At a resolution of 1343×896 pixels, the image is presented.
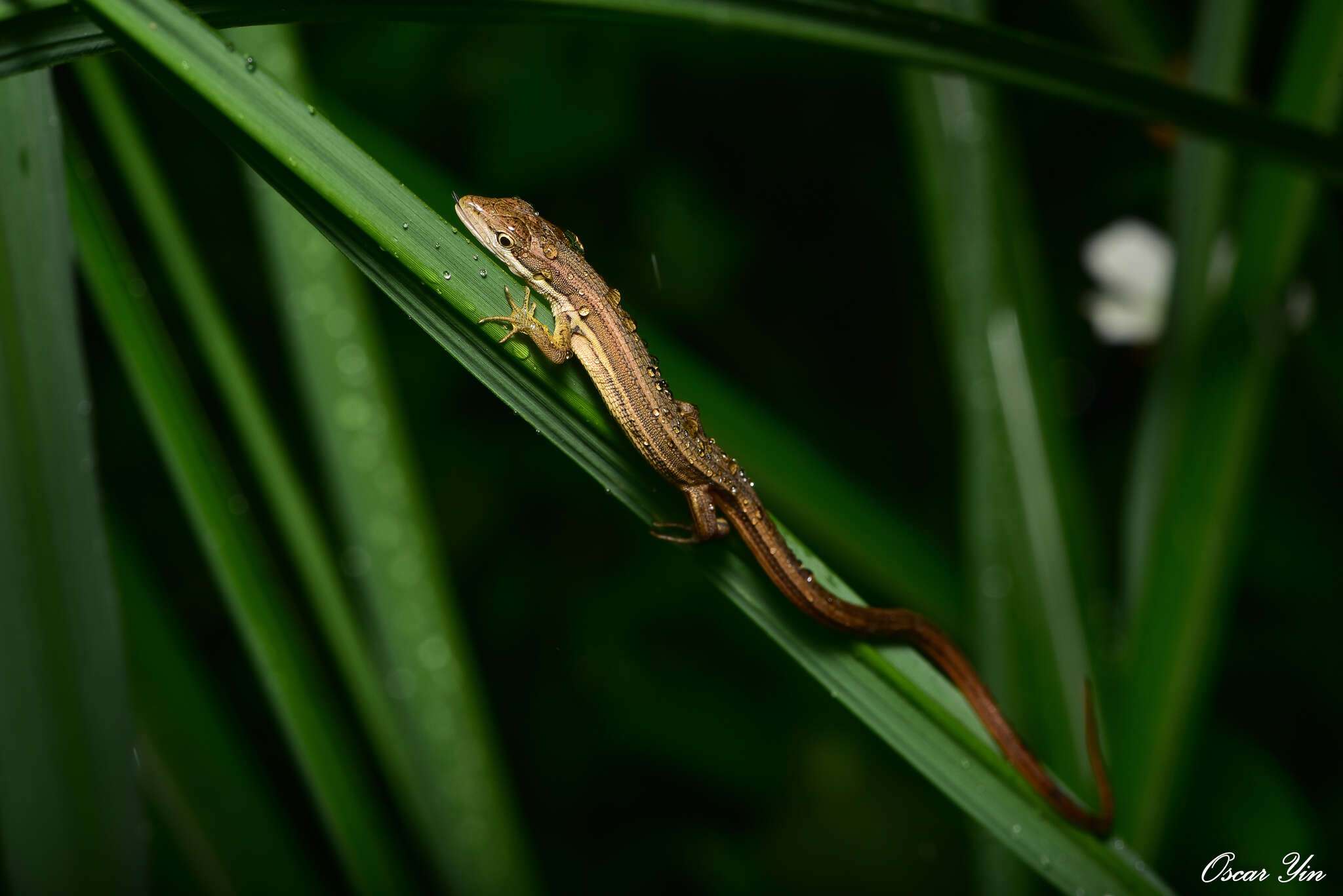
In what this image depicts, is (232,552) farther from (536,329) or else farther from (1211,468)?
(1211,468)

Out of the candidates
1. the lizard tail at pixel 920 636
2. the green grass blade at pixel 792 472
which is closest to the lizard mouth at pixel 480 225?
the green grass blade at pixel 792 472

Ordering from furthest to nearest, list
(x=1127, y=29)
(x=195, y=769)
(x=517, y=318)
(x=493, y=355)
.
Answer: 1. (x=1127, y=29)
2. (x=195, y=769)
3. (x=517, y=318)
4. (x=493, y=355)

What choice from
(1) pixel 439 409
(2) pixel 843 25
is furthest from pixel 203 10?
(1) pixel 439 409

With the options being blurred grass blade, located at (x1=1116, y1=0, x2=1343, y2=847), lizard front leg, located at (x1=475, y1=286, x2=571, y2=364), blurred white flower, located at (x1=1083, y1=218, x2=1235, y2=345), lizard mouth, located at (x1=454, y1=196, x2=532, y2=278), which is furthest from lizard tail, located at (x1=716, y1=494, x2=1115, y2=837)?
blurred white flower, located at (x1=1083, y1=218, x2=1235, y2=345)

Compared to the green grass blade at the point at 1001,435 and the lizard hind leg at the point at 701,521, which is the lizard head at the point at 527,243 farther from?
the green grass blade at the point at 1001,435

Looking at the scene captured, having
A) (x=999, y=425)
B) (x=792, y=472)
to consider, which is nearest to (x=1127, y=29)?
(x=999, y=425)
